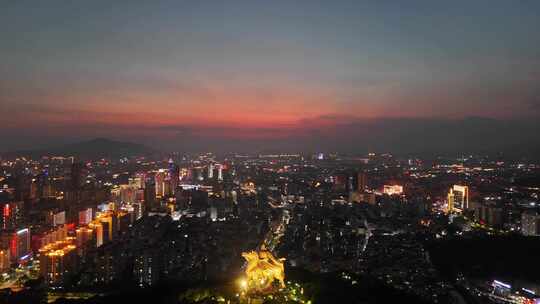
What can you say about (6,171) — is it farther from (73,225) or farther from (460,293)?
(460,293)

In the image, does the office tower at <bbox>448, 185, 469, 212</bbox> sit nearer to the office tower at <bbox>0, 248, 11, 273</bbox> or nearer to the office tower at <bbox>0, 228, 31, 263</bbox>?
the office tower at <bbox>0, 228, 31, 263</bbox>

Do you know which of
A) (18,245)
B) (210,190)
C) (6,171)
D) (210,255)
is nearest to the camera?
(210,255)

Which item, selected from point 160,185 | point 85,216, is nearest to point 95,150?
point 160,185

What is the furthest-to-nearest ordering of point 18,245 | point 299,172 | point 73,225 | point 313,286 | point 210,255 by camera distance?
1. point 299,172
2. point 73,225
3. point 18,245
4. point 210,255
5. point 313,286

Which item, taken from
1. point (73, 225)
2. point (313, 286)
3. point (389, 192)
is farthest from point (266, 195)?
point (313, 286)

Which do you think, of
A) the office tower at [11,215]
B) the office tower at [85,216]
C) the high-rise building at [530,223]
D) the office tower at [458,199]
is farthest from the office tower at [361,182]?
the office tower at [11,215]

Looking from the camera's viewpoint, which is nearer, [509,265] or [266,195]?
[509,265]
